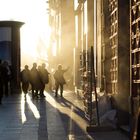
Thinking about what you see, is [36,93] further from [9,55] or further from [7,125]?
[7,125]

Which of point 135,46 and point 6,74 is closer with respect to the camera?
point 135,46

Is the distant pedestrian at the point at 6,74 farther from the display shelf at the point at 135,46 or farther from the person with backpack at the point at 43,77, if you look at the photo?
the display shelf at the point at 135,46

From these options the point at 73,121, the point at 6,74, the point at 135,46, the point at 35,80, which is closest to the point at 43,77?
the point at 35,80

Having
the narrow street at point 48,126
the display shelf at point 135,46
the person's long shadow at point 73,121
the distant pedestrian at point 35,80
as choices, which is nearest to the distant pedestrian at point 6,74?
the distant pedestrian at point 35,80

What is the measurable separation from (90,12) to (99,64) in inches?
183

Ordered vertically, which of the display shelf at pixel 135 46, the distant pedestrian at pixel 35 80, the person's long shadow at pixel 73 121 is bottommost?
the person's long shadow at pixel 73 121

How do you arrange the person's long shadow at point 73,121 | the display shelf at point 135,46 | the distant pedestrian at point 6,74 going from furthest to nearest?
1. the distant pedestrian at point 6,74
2. the person's long shadow at point 73,121
3. the display shelf at point 135,46

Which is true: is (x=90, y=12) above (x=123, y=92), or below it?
above

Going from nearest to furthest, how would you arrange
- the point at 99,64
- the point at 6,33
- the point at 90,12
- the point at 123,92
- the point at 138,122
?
the point at 138,122 → the point at 123,92 → the point at 99,64 → the point at 90,12 → the point at 6,33

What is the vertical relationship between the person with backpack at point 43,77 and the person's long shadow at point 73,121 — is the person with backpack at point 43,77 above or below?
above

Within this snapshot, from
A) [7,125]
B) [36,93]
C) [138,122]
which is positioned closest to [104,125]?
[7,125]

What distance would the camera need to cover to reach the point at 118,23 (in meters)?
13.8

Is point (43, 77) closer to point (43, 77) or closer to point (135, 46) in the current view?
point (43, 77)

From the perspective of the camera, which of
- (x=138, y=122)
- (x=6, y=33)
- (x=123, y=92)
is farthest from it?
(x=6, y=33)
